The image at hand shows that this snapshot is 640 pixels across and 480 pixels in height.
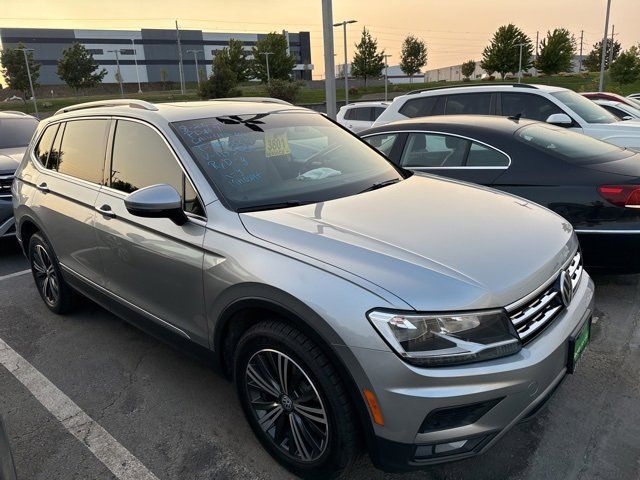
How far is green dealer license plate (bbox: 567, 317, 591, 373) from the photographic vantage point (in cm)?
223

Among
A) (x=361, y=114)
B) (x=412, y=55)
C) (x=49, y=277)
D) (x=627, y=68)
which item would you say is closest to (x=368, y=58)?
(x=412, y=55)

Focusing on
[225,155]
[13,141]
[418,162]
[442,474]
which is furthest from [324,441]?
[13,141]

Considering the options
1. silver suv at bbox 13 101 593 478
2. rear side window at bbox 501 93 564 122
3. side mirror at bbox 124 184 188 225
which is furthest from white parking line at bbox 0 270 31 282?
rear side window at bbox 501 93 564 122

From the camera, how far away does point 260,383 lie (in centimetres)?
243

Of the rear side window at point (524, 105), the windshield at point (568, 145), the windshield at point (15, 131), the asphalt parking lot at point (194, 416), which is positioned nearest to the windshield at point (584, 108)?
the rear side window at point (524, 105)

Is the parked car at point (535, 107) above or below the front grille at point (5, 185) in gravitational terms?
above

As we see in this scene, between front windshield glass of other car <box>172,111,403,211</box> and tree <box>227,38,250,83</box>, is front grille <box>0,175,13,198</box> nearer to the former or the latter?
front windshield glass of other car <box>172,111,403,211</box>

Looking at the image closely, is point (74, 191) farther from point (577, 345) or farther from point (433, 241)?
point (577, 345)

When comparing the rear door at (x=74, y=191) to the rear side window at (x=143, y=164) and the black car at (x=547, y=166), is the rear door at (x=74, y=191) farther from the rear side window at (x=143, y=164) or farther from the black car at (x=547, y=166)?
the black car at (x=547, y=166)

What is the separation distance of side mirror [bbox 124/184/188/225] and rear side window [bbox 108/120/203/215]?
0.15 meters

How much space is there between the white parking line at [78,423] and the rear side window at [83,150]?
140 cm

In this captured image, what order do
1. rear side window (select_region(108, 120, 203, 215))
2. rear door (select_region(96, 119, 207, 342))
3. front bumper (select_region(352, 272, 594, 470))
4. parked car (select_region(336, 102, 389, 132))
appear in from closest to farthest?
front bumper (select_region(352, 272, 594, 470)) < rear door (select_region(96, 119, 207, 342)) < rear side window (select_region(108, 120, 203, 215)) < parked car (select_region(336, 102, 389, 132))

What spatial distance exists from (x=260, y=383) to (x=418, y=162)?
3.23m

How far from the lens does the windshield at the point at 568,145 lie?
4.20 m
